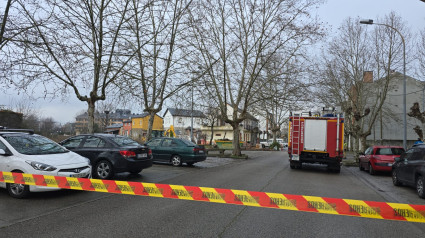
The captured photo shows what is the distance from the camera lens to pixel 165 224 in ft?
17.2

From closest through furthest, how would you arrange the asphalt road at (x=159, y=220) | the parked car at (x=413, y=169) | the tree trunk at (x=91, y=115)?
the asphalt road at (x=159, y=220) → the parked car at (x=413, y=169) → the tree trunk at (x=91, y=115)

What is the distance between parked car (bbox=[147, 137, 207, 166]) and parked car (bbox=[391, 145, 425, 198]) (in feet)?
28.3

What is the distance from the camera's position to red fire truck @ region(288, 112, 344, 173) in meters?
14.0

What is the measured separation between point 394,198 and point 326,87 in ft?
69.4

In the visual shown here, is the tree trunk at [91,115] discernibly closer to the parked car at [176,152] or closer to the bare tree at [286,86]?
the parked car at [176,152]

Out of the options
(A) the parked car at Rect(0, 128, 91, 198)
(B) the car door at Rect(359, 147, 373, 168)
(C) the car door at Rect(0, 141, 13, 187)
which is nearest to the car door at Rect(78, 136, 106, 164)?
(A) the parked car at Rect(0, 128, 91, 198)

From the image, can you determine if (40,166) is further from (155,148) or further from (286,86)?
(286,86)

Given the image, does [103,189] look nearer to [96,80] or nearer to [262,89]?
[96,80]

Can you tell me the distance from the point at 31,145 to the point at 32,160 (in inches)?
35.9

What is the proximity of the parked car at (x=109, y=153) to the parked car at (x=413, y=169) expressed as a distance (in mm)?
8284

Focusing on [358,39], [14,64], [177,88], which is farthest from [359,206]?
[358,39]

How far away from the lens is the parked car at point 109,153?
377 inches

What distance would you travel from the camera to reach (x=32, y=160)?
683cm

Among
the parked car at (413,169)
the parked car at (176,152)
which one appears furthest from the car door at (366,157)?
the parked car at (176,152)
